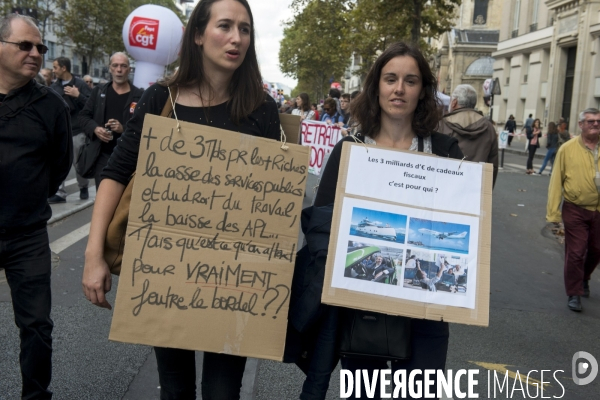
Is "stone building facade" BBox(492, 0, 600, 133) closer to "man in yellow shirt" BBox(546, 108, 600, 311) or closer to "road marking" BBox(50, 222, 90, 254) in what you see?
"man in yellow shirt" BBox(546, 108, 600, 311)

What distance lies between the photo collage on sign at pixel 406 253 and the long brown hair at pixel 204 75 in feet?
1.94

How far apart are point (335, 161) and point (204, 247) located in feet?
2.28

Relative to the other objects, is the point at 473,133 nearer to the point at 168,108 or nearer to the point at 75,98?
the point at 168,108

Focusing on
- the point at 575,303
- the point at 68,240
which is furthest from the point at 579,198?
the point at 68,240

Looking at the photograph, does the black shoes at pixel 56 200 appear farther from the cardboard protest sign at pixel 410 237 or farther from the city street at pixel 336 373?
the cardboard protest sign at pixel 410 237

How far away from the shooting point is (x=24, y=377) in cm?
321

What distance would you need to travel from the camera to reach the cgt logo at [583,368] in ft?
14.8

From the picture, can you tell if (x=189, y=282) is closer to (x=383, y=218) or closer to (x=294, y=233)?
(x=294, y=233)

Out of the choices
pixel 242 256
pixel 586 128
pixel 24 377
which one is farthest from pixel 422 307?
pixel 586 128

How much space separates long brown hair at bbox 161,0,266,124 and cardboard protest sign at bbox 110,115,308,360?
23 cm

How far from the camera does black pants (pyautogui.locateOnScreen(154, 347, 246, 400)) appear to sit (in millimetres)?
2404

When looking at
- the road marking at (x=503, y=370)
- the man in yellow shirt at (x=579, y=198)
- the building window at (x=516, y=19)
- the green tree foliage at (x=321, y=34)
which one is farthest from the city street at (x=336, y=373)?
the building window at (x=516, y=19)

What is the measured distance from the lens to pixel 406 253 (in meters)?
2.35

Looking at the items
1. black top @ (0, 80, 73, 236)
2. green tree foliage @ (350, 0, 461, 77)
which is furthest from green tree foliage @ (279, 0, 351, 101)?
black top @ (0, 80, 73, 236)
